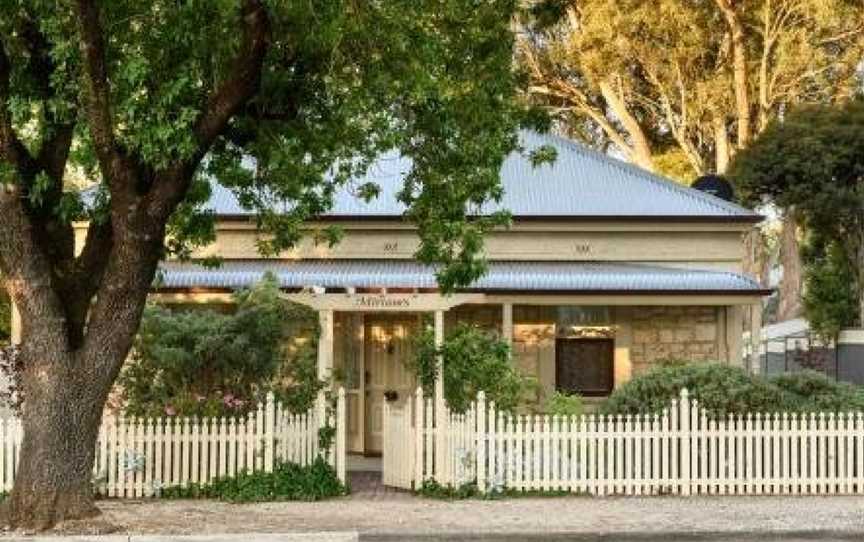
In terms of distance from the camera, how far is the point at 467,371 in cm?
1627

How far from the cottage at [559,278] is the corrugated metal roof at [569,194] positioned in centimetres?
4

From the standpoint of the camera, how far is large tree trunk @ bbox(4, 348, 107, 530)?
12.5 metres

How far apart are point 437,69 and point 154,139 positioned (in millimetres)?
3562

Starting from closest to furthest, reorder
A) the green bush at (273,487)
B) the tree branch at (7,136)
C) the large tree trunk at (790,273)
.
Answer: the tree branch at (7,136) → the green bush at (273,487) → the large tree trunk at (790,273)

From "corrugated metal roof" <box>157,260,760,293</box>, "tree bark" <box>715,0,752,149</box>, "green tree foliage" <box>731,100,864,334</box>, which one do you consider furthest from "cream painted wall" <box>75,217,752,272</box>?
"tree bark" <box>715,0,752,149</box>

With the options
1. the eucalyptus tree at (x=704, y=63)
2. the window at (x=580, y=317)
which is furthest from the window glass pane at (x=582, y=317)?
the eucalyptus tree at (x=704, y=63)

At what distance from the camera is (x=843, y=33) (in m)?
33.5

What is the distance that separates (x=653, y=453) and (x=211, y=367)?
5.49 m

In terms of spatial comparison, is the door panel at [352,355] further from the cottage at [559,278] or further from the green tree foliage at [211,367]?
the green tree foliage at [211,367]

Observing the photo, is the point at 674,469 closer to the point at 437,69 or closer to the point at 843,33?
the point at 437,69

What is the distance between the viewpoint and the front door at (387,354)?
20.5 meters

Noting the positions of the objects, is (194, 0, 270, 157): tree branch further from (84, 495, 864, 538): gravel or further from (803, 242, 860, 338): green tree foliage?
(803, 242, 860, 338): green tree foliage

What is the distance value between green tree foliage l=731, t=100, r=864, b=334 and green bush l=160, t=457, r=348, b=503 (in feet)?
57.0

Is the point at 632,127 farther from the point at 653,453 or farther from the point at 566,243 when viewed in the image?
the point at 653,453
